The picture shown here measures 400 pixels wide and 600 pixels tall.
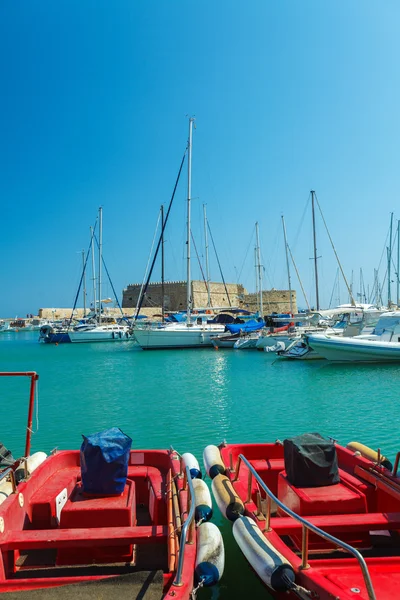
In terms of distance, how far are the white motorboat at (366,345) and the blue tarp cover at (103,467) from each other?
21.8 meters

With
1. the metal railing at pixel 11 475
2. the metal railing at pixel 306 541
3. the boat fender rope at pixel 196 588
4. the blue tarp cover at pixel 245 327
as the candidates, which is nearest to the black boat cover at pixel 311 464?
the metal railing at pixel 306 541

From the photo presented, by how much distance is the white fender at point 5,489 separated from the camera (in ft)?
16.6

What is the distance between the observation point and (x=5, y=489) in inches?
208

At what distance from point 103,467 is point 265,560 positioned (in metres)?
2.04

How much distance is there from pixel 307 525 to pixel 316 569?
17.1 inches

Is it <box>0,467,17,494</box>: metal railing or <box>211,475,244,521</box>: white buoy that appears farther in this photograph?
<box>0,467,17,494</box>: metal railing

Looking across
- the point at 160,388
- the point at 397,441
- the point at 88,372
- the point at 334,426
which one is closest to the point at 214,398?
the point at 160,388

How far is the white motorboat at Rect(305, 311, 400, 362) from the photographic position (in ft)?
81.0

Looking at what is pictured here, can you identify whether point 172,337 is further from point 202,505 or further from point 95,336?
point 202,505

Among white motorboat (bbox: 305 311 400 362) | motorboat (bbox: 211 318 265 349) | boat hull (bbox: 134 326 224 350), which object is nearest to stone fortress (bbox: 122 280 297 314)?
motorboat (bbox: 211 318 265 349)

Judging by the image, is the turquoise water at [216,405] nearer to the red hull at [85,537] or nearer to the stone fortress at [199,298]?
the red hull at [85,537]

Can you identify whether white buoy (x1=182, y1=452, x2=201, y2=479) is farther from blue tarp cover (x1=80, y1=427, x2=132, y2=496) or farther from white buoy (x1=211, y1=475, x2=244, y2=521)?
blue tarp cover (x1=80, y1=427, x2=132, y2=496)

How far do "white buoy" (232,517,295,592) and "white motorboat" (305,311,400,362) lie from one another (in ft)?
71.8

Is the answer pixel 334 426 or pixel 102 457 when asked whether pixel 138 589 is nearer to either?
pixel 102 457
